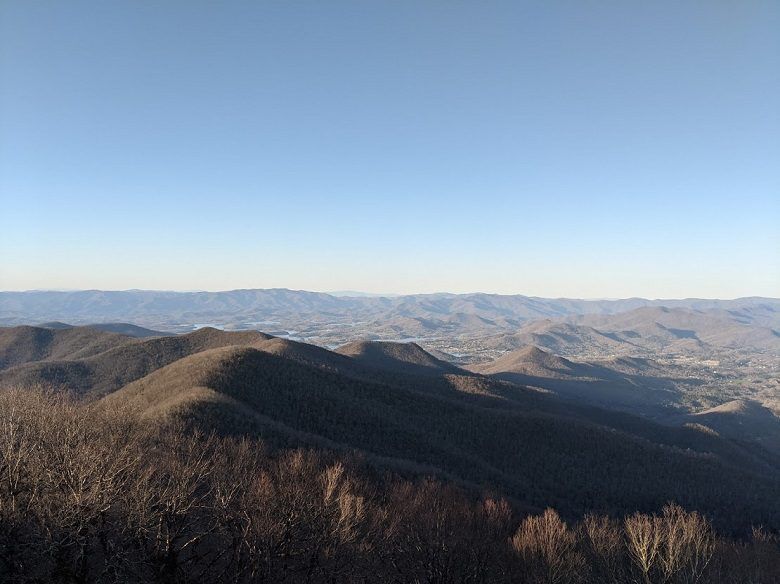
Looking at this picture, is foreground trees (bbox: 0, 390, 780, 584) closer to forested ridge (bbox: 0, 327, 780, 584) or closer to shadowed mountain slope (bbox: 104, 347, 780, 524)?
forested ridge (bbox: 0, 327, 780, 584)

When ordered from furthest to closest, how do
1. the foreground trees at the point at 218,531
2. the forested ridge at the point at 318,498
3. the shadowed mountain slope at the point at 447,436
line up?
the shadowed mountain slope at the point at 447,436, the forested ridge at the point at 318,498, the foreground trees at the point at 218,531

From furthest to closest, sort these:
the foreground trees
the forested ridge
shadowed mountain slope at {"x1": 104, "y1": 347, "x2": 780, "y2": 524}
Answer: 1. shadowed mountain slope at {"x1": 104, "y1": 347, "x2": 780, "y2": 524}
2. the forested ridge
3. the foreground trees

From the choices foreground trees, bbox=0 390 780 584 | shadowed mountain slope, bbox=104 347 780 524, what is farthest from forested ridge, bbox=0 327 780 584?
shadowed mountain slope, bbox=104 347 780 524

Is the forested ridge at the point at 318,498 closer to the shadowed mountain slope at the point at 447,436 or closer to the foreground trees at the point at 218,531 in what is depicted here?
the foreground trees at the point at 218,531

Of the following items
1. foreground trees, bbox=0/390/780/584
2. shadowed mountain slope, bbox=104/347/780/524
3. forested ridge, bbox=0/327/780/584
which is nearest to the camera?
foreground trees, bbox=0/390/780/584

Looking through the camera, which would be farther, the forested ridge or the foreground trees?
the forested ridge

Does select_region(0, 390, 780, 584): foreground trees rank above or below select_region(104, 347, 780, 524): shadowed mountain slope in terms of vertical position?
above

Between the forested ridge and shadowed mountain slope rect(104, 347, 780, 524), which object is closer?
the forested ridge

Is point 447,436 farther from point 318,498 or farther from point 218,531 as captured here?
point 218,531

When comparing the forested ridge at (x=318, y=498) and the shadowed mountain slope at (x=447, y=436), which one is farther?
the shadowed mountain slope at (x=447, y=436)

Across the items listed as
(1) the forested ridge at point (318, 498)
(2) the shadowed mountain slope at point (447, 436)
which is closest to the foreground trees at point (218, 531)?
(1) the forested ridge at point (318, 498)
